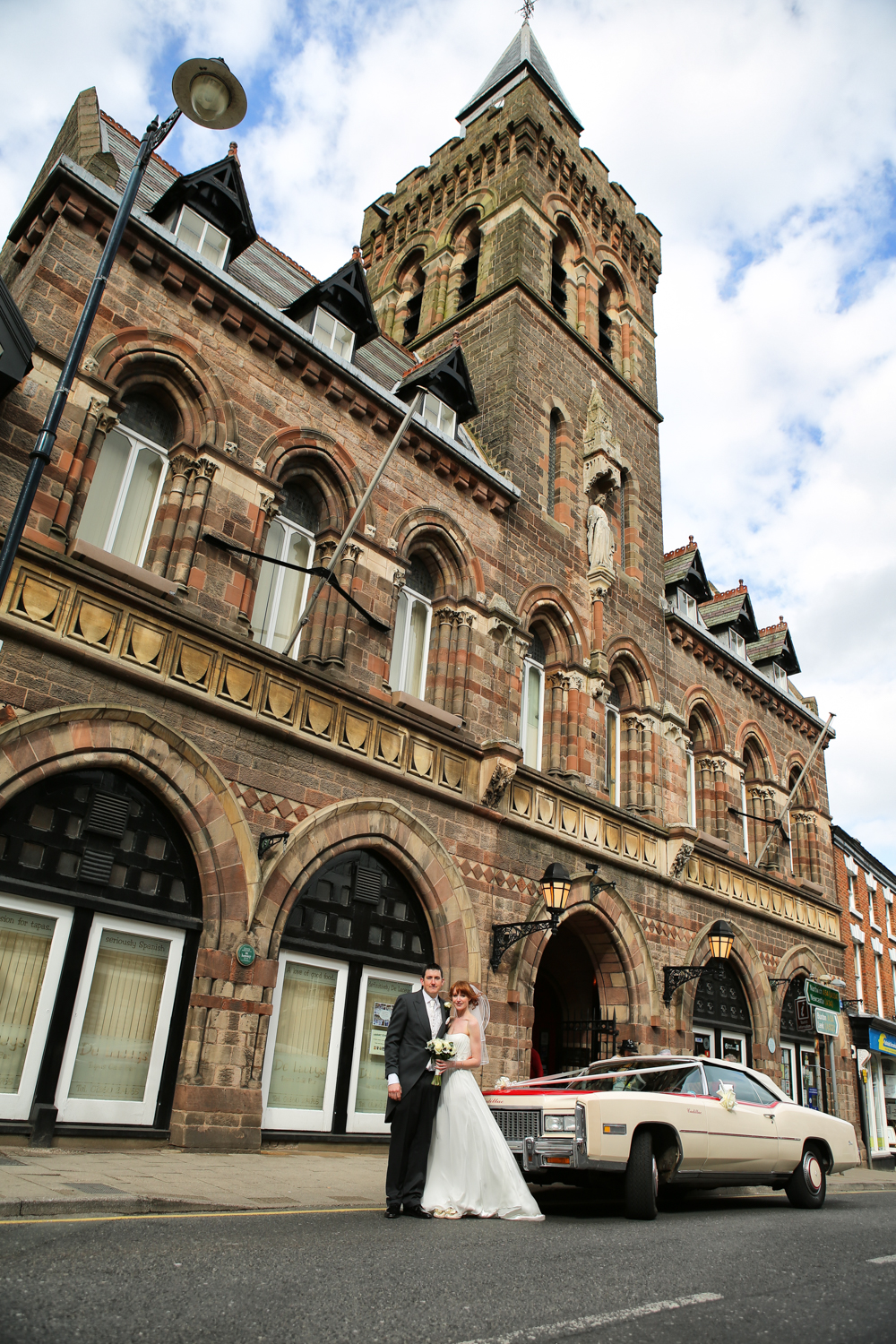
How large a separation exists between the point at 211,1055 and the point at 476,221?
1984 centimetres

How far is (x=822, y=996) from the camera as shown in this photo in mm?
21781

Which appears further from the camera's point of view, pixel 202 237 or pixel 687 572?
pixel 687 572

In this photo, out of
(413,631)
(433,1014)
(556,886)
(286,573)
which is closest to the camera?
(433,1014)

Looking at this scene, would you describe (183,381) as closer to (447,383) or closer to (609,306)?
(447,383)

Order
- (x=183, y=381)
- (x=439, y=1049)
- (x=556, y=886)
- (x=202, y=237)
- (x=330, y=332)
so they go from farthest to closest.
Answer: (x=330, y=332) < (x=556, y=886) < (x=202, y=237) < (x=183, y=381) < (x=439, y=1049)

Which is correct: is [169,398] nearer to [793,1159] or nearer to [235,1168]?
[235,1168]

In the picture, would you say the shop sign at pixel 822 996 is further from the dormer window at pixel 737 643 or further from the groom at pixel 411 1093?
the groom at pixel 411 1093

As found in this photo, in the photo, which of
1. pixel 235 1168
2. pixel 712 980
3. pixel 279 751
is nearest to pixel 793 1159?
pixel 235 1168

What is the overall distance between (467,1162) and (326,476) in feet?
31.3

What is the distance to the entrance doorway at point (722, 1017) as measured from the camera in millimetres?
18109

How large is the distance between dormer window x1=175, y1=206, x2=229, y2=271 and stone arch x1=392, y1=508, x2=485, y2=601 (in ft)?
15.7

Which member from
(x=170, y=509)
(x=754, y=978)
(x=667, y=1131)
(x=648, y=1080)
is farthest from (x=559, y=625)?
(x=667, y=1131)

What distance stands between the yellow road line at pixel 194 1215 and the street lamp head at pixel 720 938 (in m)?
11.1

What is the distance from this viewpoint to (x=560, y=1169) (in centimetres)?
800
